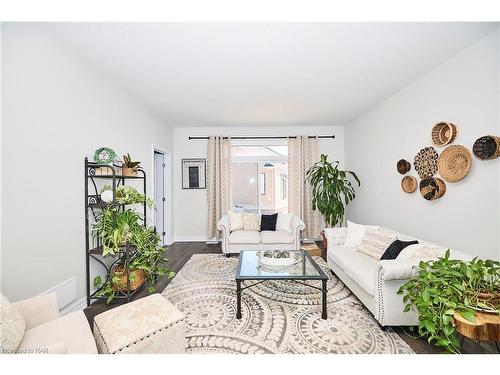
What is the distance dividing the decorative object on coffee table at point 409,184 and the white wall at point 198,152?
208 cm

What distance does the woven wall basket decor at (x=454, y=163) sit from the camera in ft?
6.96

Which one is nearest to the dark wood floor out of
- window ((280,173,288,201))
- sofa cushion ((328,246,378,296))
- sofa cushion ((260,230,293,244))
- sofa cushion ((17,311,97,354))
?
sofa cushion ((328,246,378,296))

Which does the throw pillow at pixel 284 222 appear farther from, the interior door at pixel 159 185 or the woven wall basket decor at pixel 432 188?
the interior door at pixel 159 185

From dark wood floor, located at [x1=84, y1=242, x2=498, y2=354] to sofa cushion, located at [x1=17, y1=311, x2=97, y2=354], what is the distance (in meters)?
0.91

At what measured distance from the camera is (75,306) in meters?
2.17

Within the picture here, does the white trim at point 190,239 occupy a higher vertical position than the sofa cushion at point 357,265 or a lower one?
lower

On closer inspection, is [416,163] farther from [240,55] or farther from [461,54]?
[240,55]

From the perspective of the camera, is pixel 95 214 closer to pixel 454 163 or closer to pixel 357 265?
pixel 357 265

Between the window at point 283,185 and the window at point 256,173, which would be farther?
the window at point 283,185

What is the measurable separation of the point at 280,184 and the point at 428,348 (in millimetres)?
4115

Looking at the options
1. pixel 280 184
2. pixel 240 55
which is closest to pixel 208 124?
pixel 280 184

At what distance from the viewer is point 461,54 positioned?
219 cm

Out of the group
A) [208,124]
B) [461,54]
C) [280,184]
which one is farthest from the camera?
[280,184]

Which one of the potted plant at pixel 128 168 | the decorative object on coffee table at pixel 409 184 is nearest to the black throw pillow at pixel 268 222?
the decorative object on coffee table at pixel 409 184
